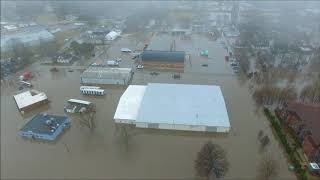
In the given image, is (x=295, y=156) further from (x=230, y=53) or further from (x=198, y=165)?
(x=230, y=53)

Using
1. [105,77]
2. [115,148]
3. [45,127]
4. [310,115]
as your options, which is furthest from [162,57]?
[310,115]

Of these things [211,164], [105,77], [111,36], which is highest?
[111,36]

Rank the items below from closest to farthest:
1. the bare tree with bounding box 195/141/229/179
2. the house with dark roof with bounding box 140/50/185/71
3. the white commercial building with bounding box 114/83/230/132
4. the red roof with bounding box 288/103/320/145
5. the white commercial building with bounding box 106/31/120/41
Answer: the bare tree with bounding box 195/141/229/179 < the red roof with bounding box 288/103/320/145 < the white commercial building with bounding box 114/83/230/132 < the house with dark roof with bounding box 140/50/185/71 < the white commercial building with bounding box 106/31/120/41

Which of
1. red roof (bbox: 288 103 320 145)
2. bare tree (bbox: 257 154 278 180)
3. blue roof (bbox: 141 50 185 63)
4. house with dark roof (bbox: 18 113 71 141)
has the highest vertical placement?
blue roof (bbox: 141 50 185 63)

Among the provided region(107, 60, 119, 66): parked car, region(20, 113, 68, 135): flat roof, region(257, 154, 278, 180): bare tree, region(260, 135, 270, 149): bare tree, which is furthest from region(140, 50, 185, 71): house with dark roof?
region(257, 154, 278, 180): bare tree

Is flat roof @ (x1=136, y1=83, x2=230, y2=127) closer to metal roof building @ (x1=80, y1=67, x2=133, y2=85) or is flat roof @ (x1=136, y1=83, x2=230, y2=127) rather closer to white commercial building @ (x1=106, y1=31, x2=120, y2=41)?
metal roof building @ (x1=80, y1=67, x2=133, y2=85)

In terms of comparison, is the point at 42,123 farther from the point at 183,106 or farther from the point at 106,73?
the point at 183,106

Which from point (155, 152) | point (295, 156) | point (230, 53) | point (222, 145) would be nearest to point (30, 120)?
point (155, 152)
